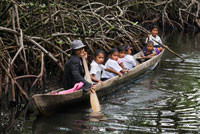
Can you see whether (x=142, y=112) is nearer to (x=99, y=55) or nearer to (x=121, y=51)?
(x=99, y=55)

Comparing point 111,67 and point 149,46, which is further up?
point 149,46

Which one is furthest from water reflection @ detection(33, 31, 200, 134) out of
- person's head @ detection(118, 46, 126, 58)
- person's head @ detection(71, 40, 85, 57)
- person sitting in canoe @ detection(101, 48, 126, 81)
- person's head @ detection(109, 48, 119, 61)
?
person's head @ detection(71, 40, 85, 57)

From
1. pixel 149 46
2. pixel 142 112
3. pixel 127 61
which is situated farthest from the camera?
pixel 149 46

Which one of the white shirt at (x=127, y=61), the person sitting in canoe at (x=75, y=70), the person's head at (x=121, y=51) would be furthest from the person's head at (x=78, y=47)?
the white shirt at (x=127, y=61)

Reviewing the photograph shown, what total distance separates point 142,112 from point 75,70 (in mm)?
1245

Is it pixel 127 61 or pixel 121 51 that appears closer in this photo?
pixel 121 51

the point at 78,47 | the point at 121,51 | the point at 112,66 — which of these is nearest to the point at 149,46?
the point at 121,51

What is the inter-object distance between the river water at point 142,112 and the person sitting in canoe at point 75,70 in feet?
1.36

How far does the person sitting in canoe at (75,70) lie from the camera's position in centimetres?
638

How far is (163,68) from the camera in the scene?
1017cm

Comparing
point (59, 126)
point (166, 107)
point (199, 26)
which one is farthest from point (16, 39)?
point (199, 26)

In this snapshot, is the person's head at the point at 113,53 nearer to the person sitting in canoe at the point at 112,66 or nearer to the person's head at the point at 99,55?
the person sitting in canoe at the point at 112,66

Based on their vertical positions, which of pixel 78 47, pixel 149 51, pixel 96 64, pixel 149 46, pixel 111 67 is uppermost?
pixel 78 47

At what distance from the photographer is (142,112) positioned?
618 centimetres
